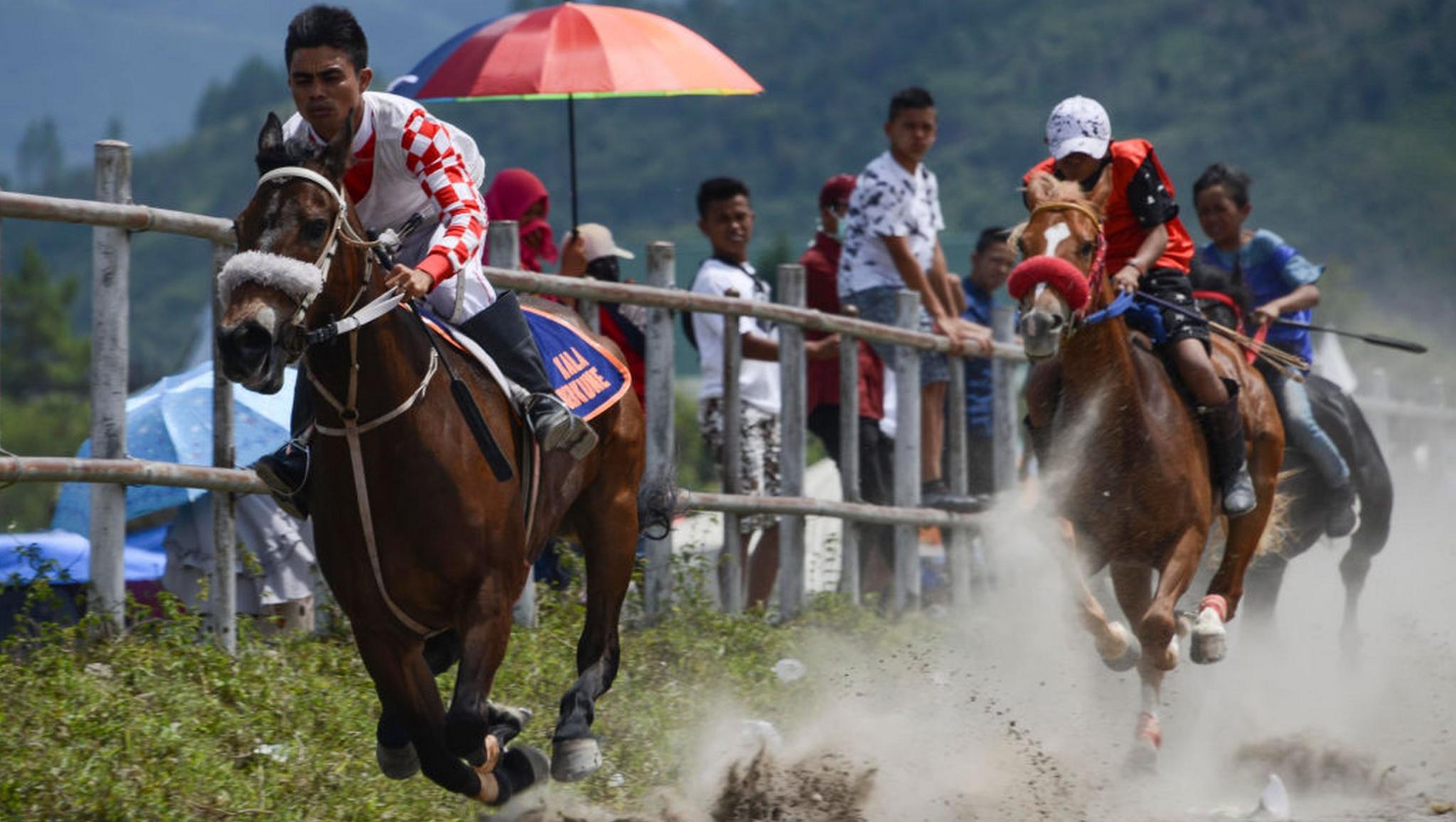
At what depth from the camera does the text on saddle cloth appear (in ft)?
24.0

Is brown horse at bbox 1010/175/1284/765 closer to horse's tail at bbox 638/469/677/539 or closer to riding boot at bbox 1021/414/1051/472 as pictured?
riding boot at bbox 1021/414/1051/472

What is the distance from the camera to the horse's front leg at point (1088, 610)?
30.0 feet

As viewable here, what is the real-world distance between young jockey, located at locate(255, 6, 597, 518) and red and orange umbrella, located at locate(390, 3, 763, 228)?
3.76 meters

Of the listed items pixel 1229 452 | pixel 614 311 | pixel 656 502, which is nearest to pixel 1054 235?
pixel 1229 452

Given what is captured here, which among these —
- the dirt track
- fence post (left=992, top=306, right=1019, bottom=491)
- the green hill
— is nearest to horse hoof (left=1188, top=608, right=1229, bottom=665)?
the dirt track

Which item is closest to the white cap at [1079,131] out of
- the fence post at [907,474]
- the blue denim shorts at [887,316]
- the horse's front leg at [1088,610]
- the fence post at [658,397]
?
the horse's front leg at [1088,610]

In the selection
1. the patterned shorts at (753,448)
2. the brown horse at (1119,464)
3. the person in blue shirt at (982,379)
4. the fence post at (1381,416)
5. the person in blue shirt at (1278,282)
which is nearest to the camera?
the brown horse at (1119,464)

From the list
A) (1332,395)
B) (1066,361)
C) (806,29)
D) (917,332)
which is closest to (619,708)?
(1066,361)

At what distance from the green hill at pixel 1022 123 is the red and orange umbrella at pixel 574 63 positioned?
7328cm

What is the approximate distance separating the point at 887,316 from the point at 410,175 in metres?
6.39

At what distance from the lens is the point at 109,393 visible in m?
8.01

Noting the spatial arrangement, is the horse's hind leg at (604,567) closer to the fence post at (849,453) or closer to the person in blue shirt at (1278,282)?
the fence post at (849,453)

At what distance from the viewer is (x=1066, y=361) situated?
901 cm

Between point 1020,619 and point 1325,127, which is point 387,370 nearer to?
point 1020,619
